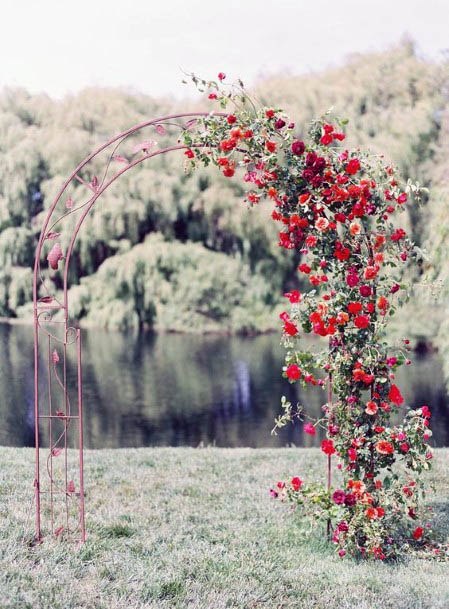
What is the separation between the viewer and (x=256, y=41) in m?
22.1

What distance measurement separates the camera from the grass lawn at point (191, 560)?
127 inches

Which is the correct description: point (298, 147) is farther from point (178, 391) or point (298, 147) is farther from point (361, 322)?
point (178, 391)

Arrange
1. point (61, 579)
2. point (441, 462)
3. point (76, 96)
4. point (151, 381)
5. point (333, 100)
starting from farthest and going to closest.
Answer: point (76, 96)
point (333, 100)
point (151, 381)
point (441, 462)
point (61, 579)

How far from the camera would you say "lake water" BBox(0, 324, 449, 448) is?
35.6 ft

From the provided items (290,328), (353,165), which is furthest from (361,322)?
(353,165)

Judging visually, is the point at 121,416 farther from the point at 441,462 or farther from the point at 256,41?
the point at 256,41

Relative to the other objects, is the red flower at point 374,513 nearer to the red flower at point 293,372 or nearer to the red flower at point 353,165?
the red flower at point 293,372

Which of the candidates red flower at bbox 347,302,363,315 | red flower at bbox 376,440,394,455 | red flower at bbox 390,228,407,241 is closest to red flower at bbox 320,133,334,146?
red flower at bbox 390,228,407,241

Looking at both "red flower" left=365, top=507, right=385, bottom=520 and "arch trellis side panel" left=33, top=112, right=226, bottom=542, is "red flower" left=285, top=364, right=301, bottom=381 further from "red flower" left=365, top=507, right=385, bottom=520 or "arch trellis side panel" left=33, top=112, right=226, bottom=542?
"arch trellis side panel" left=33, top=112, right=226, bottom=542

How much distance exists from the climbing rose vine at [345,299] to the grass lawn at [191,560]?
0.97 ft

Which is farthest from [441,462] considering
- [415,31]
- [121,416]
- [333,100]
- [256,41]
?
[256,41]

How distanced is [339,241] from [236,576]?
5.60 ft

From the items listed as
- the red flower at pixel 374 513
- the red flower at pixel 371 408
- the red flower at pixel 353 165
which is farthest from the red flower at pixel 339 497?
the red flower at pixel 353 165

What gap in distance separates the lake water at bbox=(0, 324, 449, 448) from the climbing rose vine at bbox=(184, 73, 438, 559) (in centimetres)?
619
